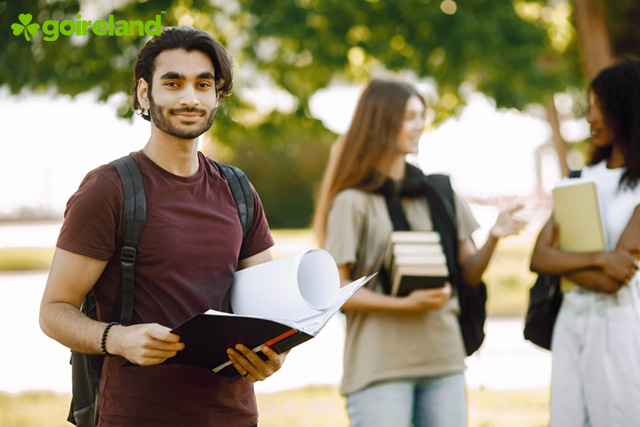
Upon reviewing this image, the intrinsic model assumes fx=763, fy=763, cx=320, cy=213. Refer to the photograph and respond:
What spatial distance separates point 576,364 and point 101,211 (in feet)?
6.65

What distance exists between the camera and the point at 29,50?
6.73 metres

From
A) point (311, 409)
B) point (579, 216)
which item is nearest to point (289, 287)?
point (579, 216)

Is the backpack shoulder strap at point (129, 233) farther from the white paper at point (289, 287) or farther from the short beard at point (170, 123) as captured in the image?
the white paper at point (289, 287)

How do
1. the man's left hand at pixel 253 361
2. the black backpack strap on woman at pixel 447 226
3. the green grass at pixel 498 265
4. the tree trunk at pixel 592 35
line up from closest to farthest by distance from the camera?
1. the man's left hand at pixel 253 361
2. the black backpack strap on woman at pixel 447 226
3. the tree trunk at pixel 592 35
4. the green grass at pixel 498 265

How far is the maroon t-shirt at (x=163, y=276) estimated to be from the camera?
6.72 ft

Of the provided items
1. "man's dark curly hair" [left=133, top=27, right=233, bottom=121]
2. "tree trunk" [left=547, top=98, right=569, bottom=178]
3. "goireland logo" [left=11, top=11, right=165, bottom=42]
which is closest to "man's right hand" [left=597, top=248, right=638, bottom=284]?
"man's dark curly hair" [left=133, top=27, right=233, bottom=121]

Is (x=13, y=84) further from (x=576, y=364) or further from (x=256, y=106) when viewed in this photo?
(x=576, y=364)

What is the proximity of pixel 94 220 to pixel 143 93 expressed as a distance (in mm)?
444

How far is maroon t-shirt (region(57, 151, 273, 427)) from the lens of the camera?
205cm

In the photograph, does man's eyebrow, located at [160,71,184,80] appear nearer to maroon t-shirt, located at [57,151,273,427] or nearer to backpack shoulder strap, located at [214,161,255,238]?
maroon t-shirt, located at [57,151,273,427]

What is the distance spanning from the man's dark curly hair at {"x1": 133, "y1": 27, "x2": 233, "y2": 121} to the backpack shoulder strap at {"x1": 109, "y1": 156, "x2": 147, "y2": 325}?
338mm

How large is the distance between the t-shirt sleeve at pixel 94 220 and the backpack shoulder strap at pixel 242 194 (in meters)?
0.40

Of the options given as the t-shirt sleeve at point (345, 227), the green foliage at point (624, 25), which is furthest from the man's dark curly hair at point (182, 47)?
the green foliage at point (624, 25)

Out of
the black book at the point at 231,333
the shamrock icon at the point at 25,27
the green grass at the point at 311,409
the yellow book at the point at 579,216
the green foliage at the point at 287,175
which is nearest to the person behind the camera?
the black book at the point at 231,333
